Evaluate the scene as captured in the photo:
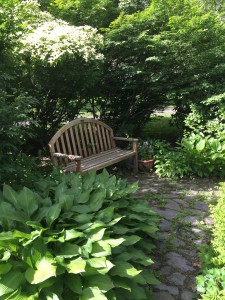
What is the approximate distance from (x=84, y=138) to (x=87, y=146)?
252 millimetres

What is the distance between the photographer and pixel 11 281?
2.29 m

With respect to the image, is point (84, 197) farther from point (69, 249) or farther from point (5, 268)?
point (5, 268)

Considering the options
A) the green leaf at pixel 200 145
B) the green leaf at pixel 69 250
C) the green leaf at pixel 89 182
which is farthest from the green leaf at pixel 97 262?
the green leaf at pixel 200 145

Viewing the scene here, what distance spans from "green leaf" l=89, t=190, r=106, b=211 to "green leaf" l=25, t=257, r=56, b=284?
83 cm

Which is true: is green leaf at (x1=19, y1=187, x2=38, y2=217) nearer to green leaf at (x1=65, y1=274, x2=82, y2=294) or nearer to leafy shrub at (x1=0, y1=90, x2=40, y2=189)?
leafy shrub at (x1=0, y1=90, x2=40, y2=189)

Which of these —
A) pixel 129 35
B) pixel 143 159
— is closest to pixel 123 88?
pixel 129 35

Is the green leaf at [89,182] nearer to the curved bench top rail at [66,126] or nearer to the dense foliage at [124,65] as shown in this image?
the curved bench top rail at [66,126]

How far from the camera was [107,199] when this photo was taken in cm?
342

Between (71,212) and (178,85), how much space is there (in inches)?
198

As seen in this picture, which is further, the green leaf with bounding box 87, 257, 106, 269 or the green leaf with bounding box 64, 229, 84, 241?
the green leaf with bounding box 64, 229, 84, 241

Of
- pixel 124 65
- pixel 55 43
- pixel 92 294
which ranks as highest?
pixel 55 43

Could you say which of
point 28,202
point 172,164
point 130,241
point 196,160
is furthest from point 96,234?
point 196,160

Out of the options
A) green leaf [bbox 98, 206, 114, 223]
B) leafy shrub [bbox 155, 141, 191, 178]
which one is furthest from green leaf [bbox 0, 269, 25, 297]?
leafy shrub [bbox 155, 141, 191, 178]

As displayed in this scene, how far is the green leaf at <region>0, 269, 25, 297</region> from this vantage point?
7.39 ft
